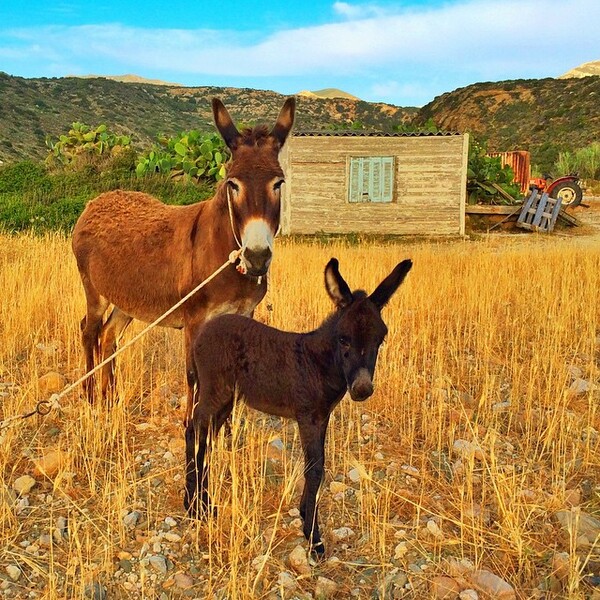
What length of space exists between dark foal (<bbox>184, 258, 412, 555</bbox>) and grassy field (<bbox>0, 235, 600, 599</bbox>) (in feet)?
0.64

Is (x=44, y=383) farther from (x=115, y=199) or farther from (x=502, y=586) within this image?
(x=502, y=586)

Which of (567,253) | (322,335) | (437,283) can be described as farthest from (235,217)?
(567,253)

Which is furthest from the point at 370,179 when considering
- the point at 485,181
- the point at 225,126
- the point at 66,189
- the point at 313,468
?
the point at 313,468

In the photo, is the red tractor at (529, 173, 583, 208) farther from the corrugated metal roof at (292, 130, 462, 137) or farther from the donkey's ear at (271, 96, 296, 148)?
the donkey's ear at (271, 96, 296, 148)

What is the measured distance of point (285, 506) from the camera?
138 inches

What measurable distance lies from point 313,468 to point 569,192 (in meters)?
26.6

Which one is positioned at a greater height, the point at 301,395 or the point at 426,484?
the point at 301,395

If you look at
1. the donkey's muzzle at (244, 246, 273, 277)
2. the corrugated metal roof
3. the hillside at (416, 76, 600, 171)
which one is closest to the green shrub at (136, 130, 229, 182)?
the corrugated metal roof

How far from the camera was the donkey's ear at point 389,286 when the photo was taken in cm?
286

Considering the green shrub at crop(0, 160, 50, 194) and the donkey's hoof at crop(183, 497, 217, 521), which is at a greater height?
the green shrub at crop(0, 160, 50, 194)

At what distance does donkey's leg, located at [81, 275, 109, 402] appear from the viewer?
5.35 m

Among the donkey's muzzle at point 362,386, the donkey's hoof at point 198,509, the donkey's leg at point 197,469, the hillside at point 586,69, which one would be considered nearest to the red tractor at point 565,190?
the donkey's leg at point 197,469

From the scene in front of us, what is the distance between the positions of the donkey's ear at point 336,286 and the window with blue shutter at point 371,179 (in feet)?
59.4

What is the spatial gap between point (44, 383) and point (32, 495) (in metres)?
1.91
